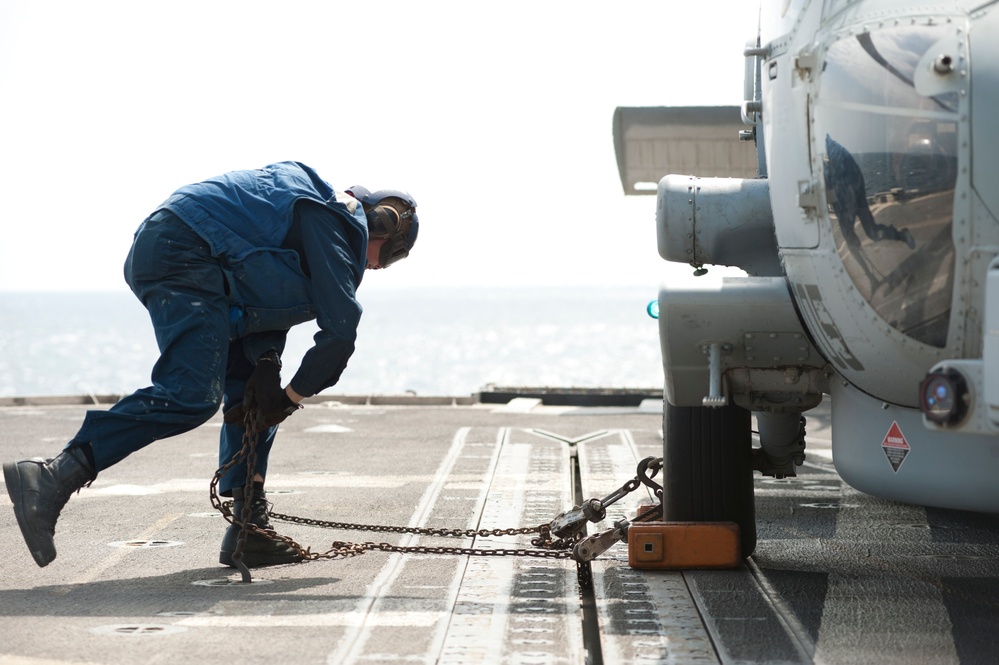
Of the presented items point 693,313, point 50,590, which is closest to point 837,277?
point 693,313

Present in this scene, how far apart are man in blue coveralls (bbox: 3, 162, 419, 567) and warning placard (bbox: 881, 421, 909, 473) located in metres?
1.86

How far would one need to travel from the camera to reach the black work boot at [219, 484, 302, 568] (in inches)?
182

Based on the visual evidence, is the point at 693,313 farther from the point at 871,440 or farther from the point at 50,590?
the point at 50,590

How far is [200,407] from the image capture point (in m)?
4.34

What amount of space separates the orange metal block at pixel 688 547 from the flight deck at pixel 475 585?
0.06 meters

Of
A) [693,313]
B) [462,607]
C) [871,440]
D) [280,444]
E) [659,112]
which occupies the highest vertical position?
[659,112]

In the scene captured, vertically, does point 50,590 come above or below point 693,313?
below

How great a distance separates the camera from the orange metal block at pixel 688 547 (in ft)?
15.0

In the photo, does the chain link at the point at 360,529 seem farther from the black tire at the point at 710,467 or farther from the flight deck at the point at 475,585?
the black tire at the point at 710,467

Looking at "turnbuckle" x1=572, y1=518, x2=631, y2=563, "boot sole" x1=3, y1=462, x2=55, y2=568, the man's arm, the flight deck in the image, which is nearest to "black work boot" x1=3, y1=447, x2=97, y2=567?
"boot sole" x1=3, y1=462, x2=55, y2=568

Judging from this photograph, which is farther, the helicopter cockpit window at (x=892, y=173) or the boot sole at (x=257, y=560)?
the boot sole at (x=257, y=560)

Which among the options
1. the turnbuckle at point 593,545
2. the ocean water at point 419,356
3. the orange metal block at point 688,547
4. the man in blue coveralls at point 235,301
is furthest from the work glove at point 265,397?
the ocean water at point 419,356

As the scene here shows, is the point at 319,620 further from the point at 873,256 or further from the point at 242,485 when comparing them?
the point at 873,256

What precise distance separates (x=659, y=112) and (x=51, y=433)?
632cm
